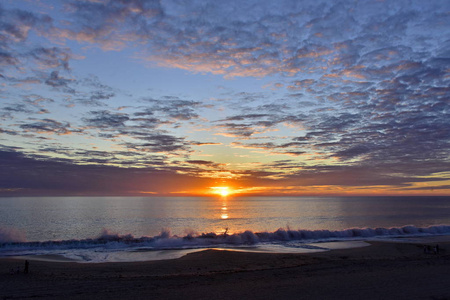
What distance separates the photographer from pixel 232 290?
14750mm

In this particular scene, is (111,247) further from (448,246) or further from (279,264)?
(448,246)

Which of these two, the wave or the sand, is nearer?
the sand

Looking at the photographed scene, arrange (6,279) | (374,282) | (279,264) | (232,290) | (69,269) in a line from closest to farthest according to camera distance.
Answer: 1. (232,290)
2. (374,282)
3. (6,279)
4. (69,269)
5. (279,264)

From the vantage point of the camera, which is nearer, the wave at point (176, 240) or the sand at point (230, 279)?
the sand at point (230, 279)

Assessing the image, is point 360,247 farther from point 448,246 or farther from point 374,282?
point 374,282

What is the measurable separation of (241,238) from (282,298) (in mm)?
22557

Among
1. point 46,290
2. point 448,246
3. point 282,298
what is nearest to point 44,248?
point 46,290

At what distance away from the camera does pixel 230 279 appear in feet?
56.2

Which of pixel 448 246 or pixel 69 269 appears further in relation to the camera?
pixel 448 246

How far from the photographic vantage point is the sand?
550 inches

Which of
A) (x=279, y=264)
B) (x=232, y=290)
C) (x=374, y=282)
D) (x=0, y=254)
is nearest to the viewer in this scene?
(x=232, y=290)

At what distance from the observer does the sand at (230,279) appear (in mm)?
13961

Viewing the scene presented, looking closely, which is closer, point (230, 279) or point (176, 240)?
point (230, 279)

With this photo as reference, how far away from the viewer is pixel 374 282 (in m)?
15.8
